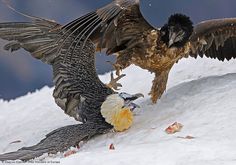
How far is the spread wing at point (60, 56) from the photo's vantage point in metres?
8.69

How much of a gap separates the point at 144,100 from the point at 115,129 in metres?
1.45

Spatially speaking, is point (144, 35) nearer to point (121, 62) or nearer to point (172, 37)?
point (172, 37)

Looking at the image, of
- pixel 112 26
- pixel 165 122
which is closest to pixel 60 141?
pixel 165 122

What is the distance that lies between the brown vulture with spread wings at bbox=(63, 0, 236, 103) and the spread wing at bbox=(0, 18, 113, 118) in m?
0.37

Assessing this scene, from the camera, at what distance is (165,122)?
7906mm

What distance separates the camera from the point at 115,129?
8305 millimetres

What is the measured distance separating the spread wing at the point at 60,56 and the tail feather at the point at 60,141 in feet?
1.39

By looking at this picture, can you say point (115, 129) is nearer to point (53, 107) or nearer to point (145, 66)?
point (145, 66)

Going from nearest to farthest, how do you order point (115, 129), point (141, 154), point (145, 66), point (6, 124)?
point (141, 154) < point (115, 129) < point (145, 66) < point (6, 124)

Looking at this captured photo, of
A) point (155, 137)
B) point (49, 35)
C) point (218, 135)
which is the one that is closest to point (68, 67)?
point (49, 35)

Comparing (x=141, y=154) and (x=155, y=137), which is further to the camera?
(x=155, y=137)

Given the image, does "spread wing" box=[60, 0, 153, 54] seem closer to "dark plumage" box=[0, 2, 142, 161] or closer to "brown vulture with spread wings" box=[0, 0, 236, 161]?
"brown vulture with spread wings" box=[0, 0, 236, 161]

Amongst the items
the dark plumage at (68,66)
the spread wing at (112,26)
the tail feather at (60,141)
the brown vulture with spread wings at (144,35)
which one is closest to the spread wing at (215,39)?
the brown vulture with spread wings at (144,35)

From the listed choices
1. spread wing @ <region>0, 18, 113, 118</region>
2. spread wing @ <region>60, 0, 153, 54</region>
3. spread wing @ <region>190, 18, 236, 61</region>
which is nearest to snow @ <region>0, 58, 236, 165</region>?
spread wing @ <region>190, 18, 236, 61</region>
